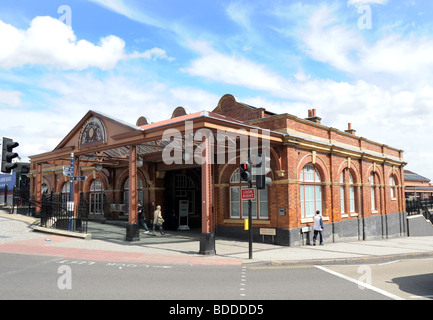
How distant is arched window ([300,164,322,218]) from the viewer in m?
16.1

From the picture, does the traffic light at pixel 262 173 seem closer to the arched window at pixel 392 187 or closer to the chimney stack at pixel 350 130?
the chimney stack at pixel 350 130

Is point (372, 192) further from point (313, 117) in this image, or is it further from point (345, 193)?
point (313, 117)

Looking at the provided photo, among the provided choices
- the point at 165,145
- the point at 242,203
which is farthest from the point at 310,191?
the point at 165,145

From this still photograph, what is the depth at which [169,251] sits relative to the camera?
41.1 ft

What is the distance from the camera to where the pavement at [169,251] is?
11.0 metres

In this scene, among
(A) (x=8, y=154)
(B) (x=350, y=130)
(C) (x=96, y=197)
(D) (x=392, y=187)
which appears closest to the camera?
(A) (x=8, y=154)

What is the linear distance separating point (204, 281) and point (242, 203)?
848 centimetres

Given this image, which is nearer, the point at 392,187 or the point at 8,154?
the point at 8,154

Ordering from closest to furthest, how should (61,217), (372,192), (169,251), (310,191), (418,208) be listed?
(169,251) → (310,191) → (61,217) → (372,192) → (418,208)

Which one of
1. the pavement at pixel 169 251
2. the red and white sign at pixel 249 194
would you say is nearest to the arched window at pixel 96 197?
the pavement at pixel 169 251

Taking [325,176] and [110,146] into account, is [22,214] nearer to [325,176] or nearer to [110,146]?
[110,146]

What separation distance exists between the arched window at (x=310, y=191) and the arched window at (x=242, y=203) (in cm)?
175
